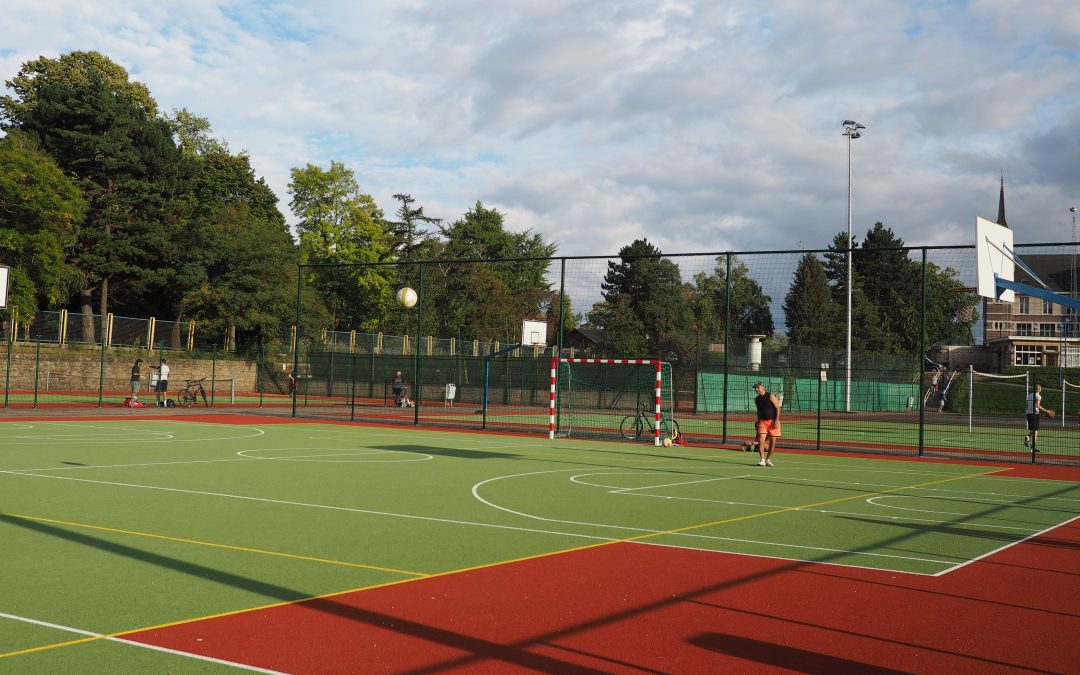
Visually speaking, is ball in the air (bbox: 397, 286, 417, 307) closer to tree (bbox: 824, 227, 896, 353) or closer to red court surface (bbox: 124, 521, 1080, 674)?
tree (bbox: 824, 227, 896, 353)

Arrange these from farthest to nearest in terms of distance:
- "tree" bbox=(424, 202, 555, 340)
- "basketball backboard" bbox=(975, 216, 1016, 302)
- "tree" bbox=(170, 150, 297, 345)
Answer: "tree" bbox=(424, 202, 555, 340) → "tree" bbox=(170, 150, 297, 345) → "basketball backboard" bbox=(975, 216, 1016, 302)

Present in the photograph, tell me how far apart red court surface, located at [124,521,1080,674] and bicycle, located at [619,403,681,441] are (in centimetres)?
1631

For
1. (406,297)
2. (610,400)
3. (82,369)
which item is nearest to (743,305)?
(610,400)

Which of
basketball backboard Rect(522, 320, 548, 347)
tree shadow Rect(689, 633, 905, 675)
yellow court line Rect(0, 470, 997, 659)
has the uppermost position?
basketball backboard Rect(522, 320, 548, 347)

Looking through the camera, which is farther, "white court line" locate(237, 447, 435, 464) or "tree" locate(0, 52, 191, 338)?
"tree" locate(0, 52, 191, 338)

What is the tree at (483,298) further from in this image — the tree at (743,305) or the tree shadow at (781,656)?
the tree shadow at (781,656)

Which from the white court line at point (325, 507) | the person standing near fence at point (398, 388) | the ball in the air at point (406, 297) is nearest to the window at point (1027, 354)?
the person standing near fence at point (398, 388)

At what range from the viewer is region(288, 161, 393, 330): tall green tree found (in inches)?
2507

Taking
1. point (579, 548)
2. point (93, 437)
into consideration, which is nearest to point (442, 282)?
point (93, 437)

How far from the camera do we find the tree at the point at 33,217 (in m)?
43.5

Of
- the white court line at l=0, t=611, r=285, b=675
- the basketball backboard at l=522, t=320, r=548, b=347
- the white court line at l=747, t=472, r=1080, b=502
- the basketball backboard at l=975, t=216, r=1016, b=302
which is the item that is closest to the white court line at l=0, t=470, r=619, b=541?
the white court line at l=0, t=611, r=285, b=675

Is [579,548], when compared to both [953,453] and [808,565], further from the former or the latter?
[953,453]

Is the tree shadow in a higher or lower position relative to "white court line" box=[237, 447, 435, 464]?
higher

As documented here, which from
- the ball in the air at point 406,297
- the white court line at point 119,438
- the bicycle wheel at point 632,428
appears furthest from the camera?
the ball in the air at point 406,297
